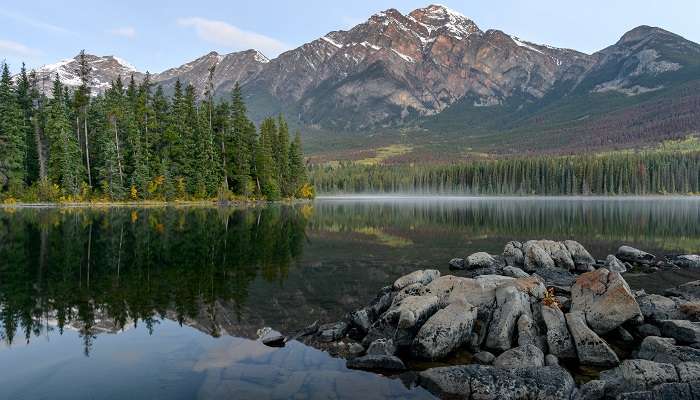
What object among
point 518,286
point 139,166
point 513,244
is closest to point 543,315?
point 518,286

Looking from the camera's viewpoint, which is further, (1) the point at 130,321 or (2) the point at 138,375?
(1) the point at 130,321

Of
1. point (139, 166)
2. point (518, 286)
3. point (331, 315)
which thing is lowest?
point (331, 315)

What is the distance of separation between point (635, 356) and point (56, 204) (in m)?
86.5

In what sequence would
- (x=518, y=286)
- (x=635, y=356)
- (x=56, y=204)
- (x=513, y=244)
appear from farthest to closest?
(x=56, y=204)
(x=513, y=244)
(x=518, y=286)
(x=635, y=356)

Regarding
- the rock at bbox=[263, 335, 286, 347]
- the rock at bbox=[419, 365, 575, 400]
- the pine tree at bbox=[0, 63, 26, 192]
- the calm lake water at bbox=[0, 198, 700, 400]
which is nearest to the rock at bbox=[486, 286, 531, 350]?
the rock at bbox=[419, 365, 575, 400]

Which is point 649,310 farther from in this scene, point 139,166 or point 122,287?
point 139,166

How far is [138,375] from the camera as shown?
508 inches

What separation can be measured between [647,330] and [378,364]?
11.0 meters

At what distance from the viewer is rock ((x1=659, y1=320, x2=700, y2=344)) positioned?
54.0 feet

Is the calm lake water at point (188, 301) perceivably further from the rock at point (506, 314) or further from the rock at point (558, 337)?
the rock at point (558, 337)

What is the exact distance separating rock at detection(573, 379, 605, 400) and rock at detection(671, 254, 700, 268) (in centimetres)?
2740

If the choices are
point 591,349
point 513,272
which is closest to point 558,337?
point 591,349

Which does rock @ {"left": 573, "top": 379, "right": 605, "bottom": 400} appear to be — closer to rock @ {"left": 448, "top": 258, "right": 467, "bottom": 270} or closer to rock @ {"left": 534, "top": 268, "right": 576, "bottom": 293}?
rock @ {"left": 534, "top": 268, "right": 576, "bottom": 293}

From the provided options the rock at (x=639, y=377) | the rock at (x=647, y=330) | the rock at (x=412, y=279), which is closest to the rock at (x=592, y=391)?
the rock at (x=639, y=377)
